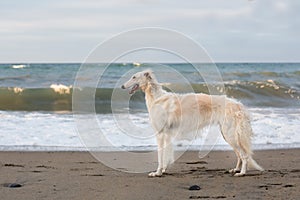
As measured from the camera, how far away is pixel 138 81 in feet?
25.0

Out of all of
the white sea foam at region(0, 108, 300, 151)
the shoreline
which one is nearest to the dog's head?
the white sea foam at region(0, 108, 300, 151)

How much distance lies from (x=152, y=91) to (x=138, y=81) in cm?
27

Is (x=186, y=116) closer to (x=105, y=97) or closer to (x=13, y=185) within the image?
(x=13, y=185)

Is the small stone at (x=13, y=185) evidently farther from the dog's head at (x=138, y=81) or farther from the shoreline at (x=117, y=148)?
the shoreline at (x=117, y=148)

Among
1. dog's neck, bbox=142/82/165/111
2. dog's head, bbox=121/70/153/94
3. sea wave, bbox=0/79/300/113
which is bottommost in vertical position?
sea wave, bbox=0/79/300/113

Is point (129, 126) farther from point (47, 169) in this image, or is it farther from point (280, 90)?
point (280, 90)

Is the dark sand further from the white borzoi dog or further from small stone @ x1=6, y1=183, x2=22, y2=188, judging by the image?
the white borzoi dog

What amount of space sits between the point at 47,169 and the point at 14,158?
1.29 m

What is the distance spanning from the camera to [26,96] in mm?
22906

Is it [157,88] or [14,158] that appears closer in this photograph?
[157,88]

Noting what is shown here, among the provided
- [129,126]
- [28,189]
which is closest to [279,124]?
[129,126]

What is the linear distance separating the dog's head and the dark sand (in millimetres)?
1336

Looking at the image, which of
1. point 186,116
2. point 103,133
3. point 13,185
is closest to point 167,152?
point 186,116

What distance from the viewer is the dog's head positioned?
24.9ft
